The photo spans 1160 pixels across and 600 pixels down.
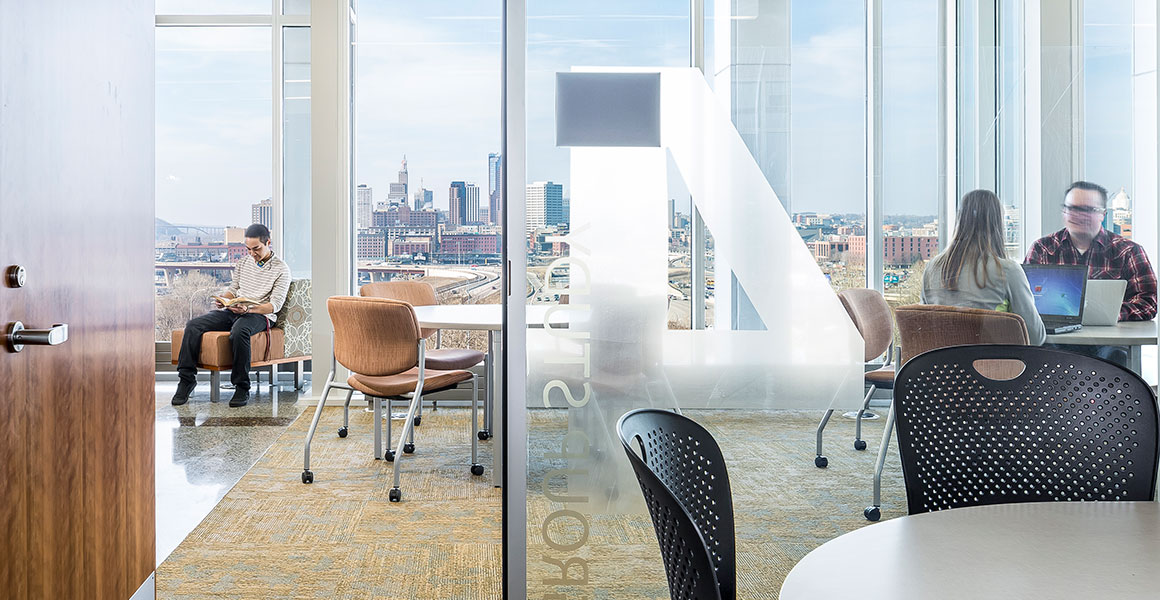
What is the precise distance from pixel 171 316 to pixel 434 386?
3.60m

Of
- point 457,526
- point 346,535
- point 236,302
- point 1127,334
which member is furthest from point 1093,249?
point 236,302

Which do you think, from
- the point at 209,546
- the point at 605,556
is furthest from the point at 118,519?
the point at 605,556

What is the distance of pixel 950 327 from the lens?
231 centimetres

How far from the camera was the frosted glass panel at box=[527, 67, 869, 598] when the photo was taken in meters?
2.26

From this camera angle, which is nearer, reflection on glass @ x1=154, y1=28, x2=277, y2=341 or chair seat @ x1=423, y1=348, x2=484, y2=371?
chair seat @ x1=423, y1=348, x2=484, y2=371

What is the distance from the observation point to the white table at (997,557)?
0.95 m

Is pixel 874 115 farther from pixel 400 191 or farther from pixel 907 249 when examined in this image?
pixel 400 191

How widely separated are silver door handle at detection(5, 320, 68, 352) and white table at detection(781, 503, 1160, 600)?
1.50 metres

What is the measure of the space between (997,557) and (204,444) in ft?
14.7

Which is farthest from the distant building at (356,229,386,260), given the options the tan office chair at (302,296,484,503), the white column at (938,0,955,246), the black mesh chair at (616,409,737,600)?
the black mesh chair at (616,409,737,600)

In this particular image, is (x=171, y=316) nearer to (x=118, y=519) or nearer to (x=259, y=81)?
(x=259, y=81)

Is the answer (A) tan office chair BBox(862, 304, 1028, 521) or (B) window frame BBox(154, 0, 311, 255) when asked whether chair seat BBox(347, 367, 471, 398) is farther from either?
(B) window frame BBox(154, 0, 311, 255)

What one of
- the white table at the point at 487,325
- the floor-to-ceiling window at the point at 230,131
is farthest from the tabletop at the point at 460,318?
the floor-to-ceiling window at the point at 230,131

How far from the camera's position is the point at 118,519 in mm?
2197
